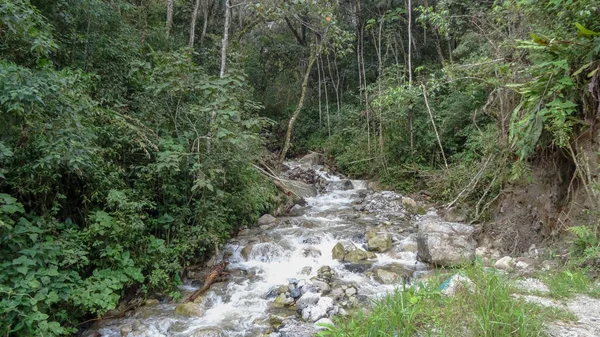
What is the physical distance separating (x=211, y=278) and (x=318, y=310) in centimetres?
190

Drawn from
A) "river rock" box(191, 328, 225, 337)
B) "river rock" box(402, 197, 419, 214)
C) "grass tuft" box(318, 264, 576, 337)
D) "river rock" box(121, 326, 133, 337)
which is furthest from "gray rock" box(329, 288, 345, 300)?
"river rock" box(402, 197, 419, 214)

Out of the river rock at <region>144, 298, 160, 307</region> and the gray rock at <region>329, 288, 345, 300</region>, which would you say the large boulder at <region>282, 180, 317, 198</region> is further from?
the river rock at <region>144, 298, 160, 307</region>

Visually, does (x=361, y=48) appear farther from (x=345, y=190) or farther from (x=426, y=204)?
(x=426, y=204)

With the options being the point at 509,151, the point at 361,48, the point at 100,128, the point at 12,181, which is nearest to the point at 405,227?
the point at 509,151

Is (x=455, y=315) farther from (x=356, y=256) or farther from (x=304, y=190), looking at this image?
(x=304, y=190)

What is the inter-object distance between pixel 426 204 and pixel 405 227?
83.0 inches

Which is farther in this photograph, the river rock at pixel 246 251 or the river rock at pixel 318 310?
the river rock at pixel 246 251

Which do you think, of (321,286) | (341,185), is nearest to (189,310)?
(321,286)

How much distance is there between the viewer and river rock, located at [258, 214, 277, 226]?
809cm

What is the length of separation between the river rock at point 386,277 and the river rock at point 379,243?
1.00 m

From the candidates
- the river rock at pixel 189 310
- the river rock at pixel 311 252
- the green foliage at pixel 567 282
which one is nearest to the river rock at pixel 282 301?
the river rock at pixel 189 310

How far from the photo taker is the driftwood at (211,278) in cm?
505

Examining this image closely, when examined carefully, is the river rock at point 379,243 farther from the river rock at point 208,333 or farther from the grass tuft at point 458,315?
the grass tuft at point 458,315

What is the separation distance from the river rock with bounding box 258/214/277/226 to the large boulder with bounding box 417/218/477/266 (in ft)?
11.3
